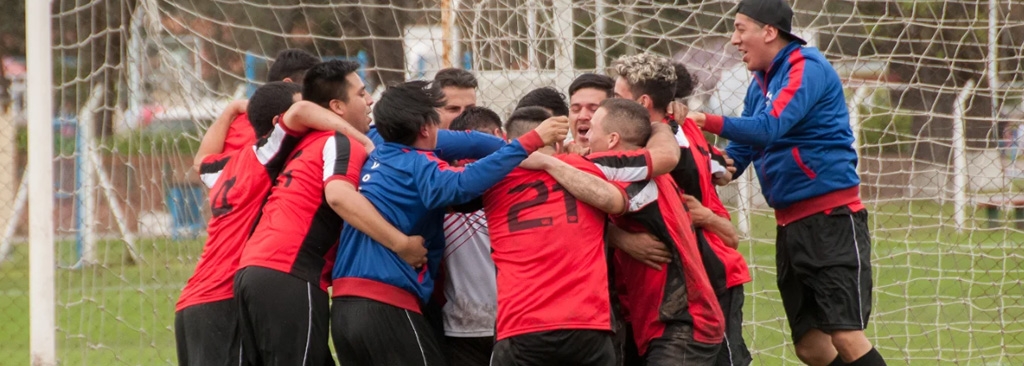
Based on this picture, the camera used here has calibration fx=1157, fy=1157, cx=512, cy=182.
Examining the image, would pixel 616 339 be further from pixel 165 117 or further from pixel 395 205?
pixel 165 117

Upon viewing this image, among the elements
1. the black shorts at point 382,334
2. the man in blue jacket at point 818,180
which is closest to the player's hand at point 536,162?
the black shorts at point 382,334

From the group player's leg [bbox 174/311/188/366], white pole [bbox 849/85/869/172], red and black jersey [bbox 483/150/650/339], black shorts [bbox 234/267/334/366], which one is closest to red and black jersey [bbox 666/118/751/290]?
red and black jersey [bbox 483/150/650/339]

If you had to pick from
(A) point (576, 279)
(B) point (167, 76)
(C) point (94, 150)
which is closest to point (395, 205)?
(A) point (576, 279)

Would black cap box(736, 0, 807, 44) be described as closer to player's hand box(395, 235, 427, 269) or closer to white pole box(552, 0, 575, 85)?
white pole box(552, 0, 575, 85)

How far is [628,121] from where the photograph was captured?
13.4 ft

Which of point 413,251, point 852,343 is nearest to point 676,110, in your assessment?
point 413,251

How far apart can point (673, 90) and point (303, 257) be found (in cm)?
153

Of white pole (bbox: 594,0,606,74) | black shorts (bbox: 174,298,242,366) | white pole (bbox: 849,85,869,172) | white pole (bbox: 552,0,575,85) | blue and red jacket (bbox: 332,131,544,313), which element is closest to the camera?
blue and red jacket (bbox: 332,131,544,313)

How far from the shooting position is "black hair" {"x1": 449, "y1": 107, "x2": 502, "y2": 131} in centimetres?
465

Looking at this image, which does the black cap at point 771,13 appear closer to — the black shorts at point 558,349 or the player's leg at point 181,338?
the black shorts at point 558,349

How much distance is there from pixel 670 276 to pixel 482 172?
0.79 m

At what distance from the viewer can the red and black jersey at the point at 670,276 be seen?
4039 millimetres

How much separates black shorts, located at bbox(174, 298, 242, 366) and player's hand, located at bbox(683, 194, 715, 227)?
1800 mm

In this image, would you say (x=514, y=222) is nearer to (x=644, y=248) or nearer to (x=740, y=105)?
(x=644, y=248)
